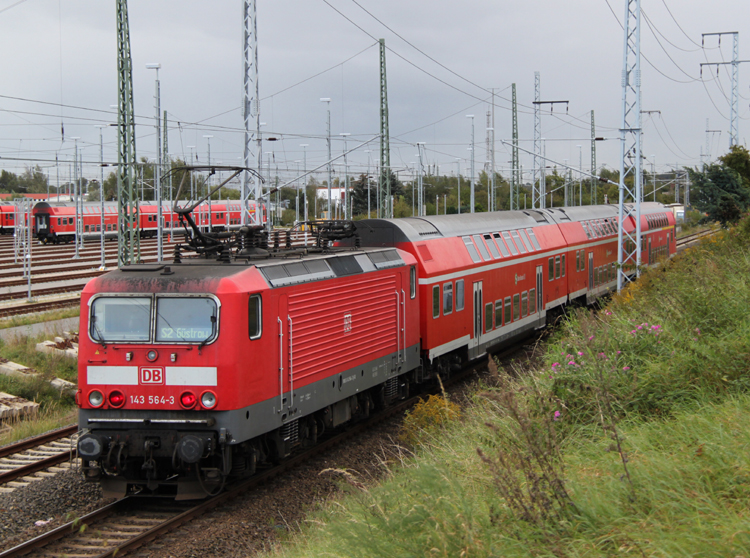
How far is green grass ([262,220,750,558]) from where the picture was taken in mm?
5145

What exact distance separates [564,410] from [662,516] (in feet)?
11.8

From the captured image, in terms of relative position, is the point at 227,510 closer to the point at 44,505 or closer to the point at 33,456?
the point at 44,505

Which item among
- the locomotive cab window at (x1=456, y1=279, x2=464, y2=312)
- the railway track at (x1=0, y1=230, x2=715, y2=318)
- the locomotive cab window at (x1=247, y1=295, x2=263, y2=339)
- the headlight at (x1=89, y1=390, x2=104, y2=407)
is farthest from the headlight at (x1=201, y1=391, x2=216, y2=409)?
the railway track at (x1=0, y1=230, x2=715, y2=318)

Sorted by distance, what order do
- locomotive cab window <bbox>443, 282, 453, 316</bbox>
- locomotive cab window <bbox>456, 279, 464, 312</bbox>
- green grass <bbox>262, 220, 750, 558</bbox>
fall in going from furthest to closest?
1. locomotive cab window <bbox>456, 279, 464, 312</bbox>
2. locomotive cab window <bbox>443, 282, 453, 316</bbox>
3. green grass <bbox>262, 220, 750, 558</bbox>

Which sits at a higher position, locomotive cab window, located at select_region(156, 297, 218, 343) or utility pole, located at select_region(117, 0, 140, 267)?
utility pole, located at select_region(117, 0, 140, 267)

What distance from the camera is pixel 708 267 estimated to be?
1311cm

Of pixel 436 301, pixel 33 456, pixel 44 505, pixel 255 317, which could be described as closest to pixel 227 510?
pixel 44 505

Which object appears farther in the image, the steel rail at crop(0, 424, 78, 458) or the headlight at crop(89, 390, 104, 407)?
the steel rail at crop(0, 424, 78, 458)

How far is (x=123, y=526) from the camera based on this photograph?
30.4 feet

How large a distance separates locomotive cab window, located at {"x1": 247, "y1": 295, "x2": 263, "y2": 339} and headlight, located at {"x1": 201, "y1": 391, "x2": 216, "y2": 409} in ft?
2.94

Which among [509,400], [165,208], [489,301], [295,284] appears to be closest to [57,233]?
[165,208]

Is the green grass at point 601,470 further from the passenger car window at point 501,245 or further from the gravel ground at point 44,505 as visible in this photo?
the passenger car window at point 501,245

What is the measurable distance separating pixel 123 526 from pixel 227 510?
4.28 feet

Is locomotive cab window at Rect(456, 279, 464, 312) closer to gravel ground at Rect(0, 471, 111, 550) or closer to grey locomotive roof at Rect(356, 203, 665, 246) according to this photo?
grey locomotive roof at Rect(356, 203, 665, 246)
